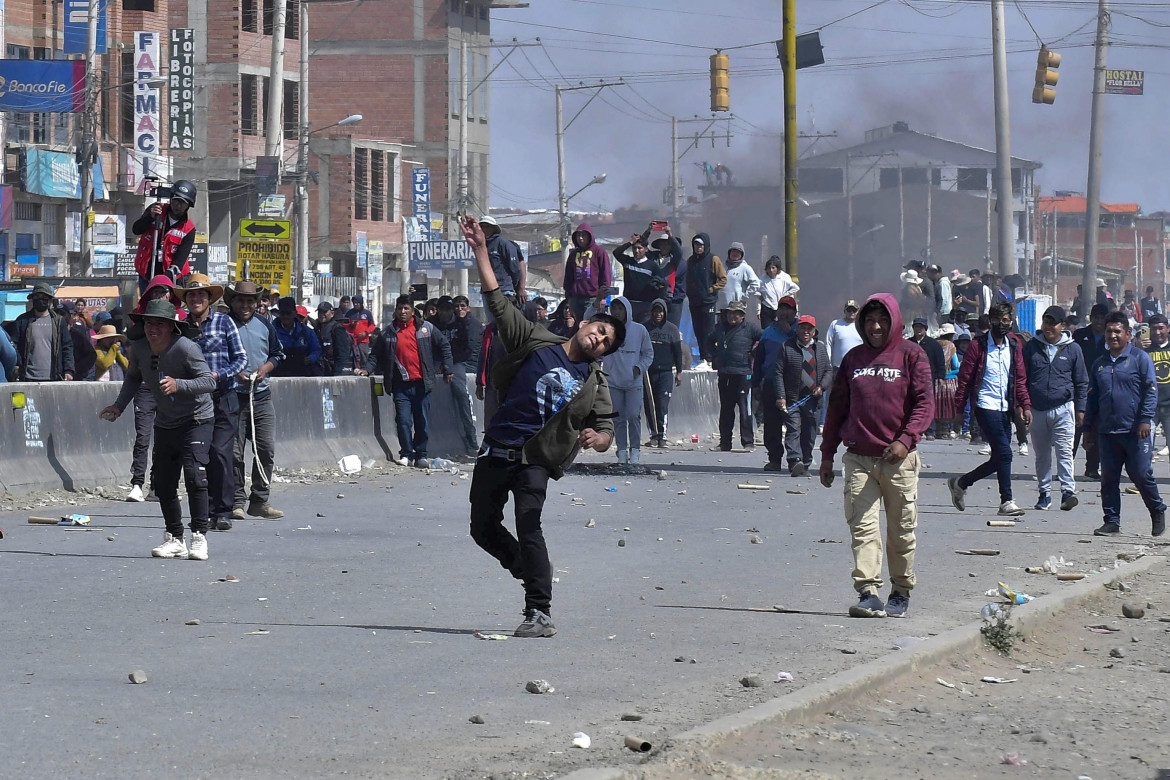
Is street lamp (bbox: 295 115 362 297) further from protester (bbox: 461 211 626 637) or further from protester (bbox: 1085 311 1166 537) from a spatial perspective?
protester (bbox: 461 211 626 637)

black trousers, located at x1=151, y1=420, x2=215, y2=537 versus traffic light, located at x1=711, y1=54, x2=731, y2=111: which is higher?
traffic light, located at x1=711, y1=54, x2=731, y2=111

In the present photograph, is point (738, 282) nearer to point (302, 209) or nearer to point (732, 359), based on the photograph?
point (732, 359)

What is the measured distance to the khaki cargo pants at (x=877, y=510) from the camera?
911 cm

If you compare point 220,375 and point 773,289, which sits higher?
point 773,289

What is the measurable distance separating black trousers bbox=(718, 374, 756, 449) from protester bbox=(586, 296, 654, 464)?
3.32 m

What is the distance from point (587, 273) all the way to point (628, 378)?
3.20 meters

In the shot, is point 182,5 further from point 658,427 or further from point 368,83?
point 658,427

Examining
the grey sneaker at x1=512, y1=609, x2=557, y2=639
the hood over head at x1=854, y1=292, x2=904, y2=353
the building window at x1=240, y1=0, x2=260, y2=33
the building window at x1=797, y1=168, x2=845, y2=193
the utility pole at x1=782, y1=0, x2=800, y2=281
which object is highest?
the building window at x1=240, y1=0, x2=260, y2=33

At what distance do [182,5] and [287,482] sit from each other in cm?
4814

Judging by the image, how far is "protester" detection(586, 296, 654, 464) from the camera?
17953 millimetres

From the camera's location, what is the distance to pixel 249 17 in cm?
6194

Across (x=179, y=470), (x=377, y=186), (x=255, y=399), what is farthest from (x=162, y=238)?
(x=377, y=186)

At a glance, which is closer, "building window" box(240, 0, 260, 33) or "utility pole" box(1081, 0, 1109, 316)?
"utility pole" box(1081, 0, 1109, 316)

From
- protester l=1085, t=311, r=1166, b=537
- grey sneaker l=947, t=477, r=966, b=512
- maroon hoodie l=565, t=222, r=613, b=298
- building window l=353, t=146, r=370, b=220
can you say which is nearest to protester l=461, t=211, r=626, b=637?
protester l=1085, t=311, r=1166, b=537
